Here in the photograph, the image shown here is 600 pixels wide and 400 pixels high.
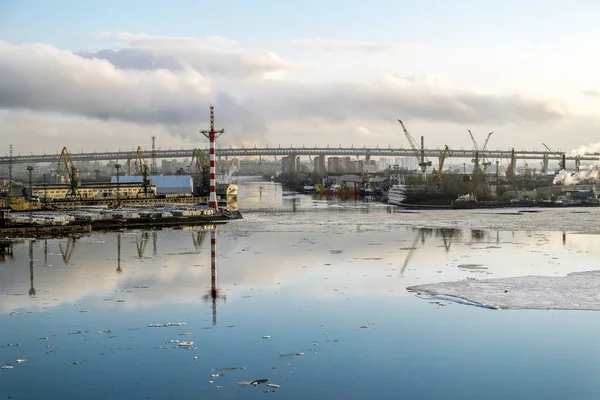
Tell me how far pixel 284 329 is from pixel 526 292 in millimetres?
5625

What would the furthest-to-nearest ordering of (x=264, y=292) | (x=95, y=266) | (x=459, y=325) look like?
(x=95, y=266), (x=264, y=292), (x=459, y=325)

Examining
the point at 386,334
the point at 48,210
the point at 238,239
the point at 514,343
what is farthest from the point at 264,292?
the point at 48,210

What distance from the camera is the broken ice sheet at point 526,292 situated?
13031mm

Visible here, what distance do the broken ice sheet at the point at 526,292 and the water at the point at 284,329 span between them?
0.51m

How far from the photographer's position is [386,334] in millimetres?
10984

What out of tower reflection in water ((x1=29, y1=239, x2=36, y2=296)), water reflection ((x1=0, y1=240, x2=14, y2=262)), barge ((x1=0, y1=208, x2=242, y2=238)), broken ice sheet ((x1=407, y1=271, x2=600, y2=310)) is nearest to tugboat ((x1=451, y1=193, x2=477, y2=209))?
barge ((x1=0, y1=208, x2=242, y2=238))

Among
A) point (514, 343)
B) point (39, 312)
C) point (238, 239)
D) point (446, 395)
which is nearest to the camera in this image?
point (446, 395)

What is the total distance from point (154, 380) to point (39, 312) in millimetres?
4952

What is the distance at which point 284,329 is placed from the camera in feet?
37.2

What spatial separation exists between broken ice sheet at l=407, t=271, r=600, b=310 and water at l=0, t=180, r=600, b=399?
512 mm

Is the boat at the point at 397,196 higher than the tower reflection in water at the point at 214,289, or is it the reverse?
the boat at the point at 397,196

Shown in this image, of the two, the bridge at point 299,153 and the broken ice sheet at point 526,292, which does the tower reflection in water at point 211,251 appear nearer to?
the broken ice sheet at point 526,292

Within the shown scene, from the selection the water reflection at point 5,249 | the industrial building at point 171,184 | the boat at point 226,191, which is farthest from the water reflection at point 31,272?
the boat at point 226,191

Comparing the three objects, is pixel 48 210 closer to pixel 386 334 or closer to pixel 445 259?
pixel 445 259
